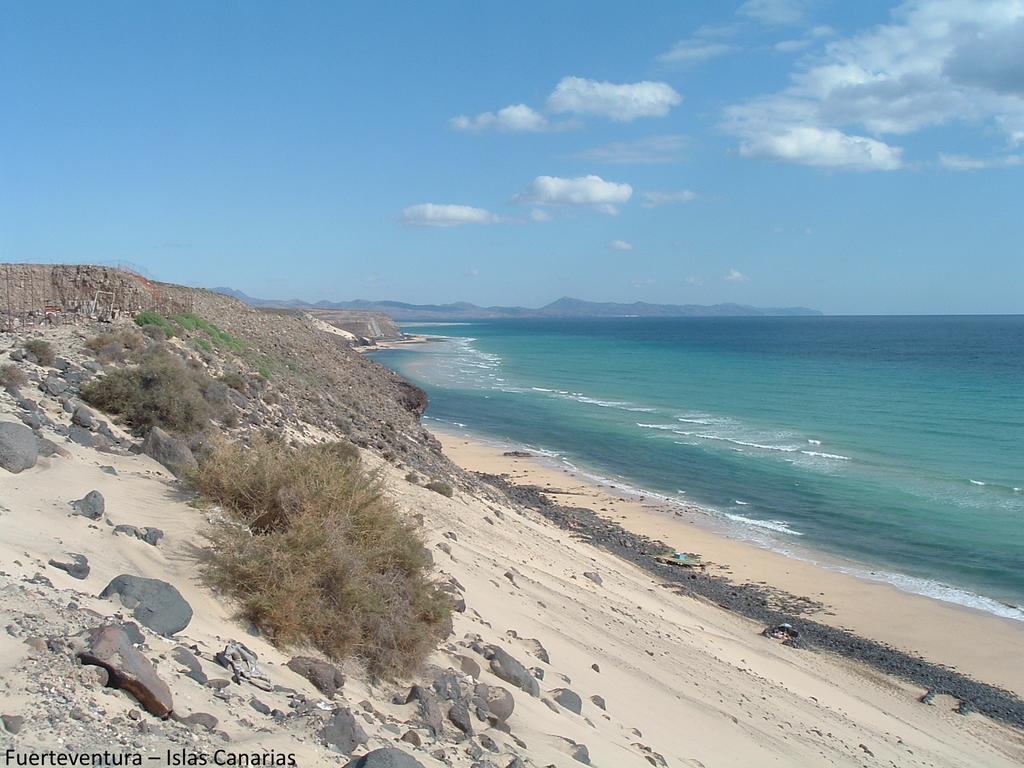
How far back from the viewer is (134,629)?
19.0ft

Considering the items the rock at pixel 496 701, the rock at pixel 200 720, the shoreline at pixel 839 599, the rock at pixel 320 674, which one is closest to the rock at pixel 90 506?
the rock at pixel 320 674

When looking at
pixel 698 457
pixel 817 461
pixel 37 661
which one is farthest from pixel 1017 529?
pixel 37 661

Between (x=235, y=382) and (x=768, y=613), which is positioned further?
(x=235, y=382)

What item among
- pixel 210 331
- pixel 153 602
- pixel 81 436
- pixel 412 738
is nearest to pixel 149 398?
pixel 81 436

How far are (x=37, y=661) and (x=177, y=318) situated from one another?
19.3m

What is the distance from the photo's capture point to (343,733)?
17.9 ft

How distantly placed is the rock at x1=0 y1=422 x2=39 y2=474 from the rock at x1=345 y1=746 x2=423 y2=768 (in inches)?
230

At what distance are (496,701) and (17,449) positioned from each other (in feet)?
19.5

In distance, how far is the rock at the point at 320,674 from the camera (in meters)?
6.30

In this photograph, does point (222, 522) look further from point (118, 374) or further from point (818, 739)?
→ point (818, 739)

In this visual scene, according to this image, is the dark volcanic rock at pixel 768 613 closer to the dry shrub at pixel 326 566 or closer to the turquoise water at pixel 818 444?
the turquoise water at pixel 818 444

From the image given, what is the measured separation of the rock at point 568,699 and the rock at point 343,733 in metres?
3.07

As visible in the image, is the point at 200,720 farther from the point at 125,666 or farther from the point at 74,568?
the point at 74,568

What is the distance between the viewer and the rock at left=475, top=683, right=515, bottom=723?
705cm
